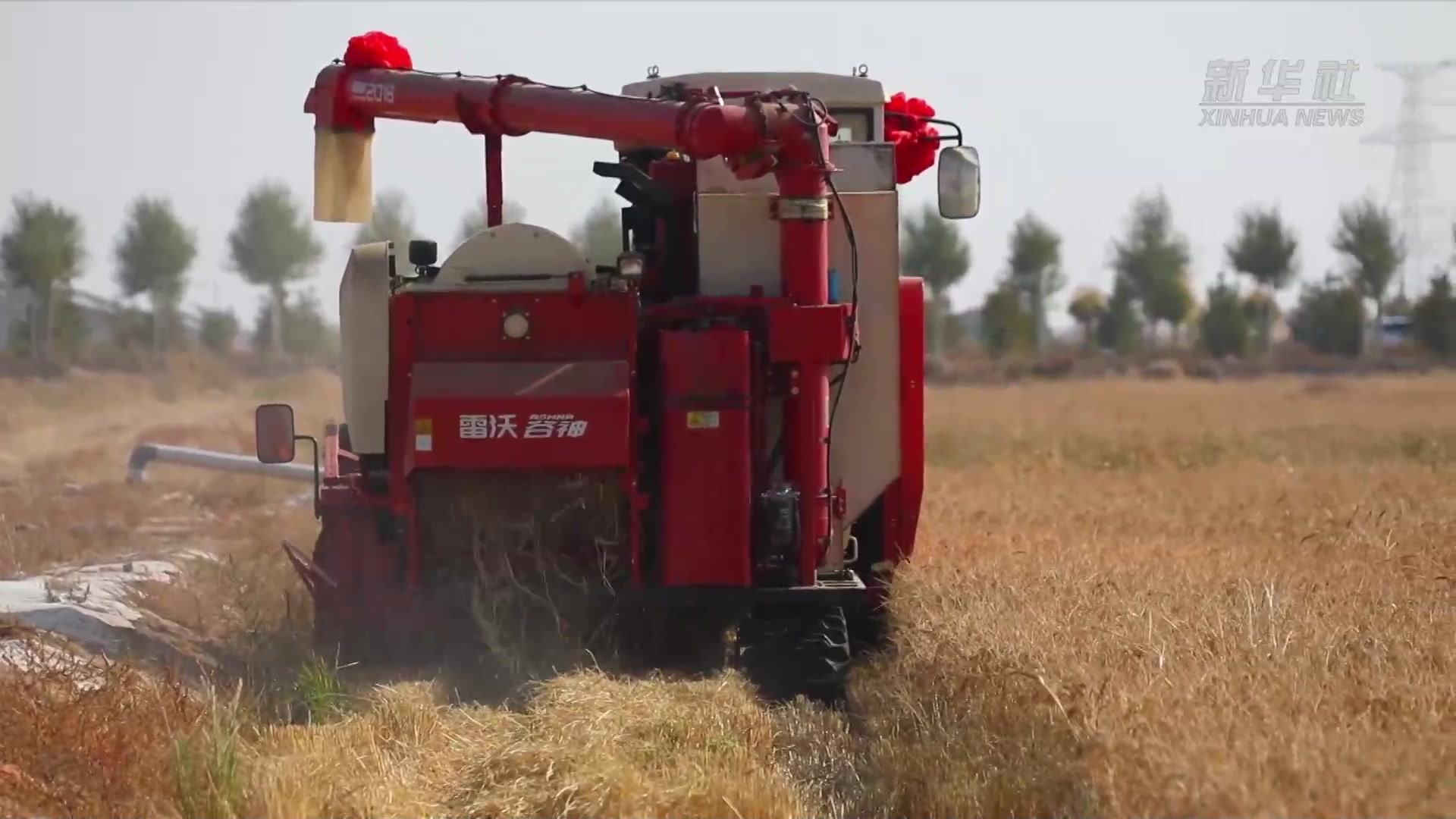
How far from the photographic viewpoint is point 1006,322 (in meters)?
65.9

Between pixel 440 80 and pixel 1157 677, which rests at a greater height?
pixel 440 80

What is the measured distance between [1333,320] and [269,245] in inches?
1452

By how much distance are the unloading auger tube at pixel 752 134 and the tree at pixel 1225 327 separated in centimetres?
5410

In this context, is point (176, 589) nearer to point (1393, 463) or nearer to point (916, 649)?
point (916, 649)

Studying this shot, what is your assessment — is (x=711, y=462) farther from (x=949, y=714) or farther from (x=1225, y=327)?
(x=1225, y=327)

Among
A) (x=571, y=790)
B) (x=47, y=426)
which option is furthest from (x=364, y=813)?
(x=47, y=426)

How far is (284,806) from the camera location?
21.8 ft

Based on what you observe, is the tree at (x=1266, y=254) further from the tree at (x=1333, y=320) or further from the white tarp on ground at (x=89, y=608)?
the white tarp on ground at (x=89, y=608)

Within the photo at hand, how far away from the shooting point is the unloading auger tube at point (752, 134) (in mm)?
9336

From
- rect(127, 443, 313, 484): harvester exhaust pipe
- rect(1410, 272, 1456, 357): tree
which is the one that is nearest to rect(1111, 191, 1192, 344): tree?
rect(1410, 272, 1456, 357): tree

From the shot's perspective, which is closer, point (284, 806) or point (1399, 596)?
point (284, 806)

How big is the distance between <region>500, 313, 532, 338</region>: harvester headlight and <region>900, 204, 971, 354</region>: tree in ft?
198

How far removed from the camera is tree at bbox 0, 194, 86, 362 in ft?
185

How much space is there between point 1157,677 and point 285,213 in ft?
202
